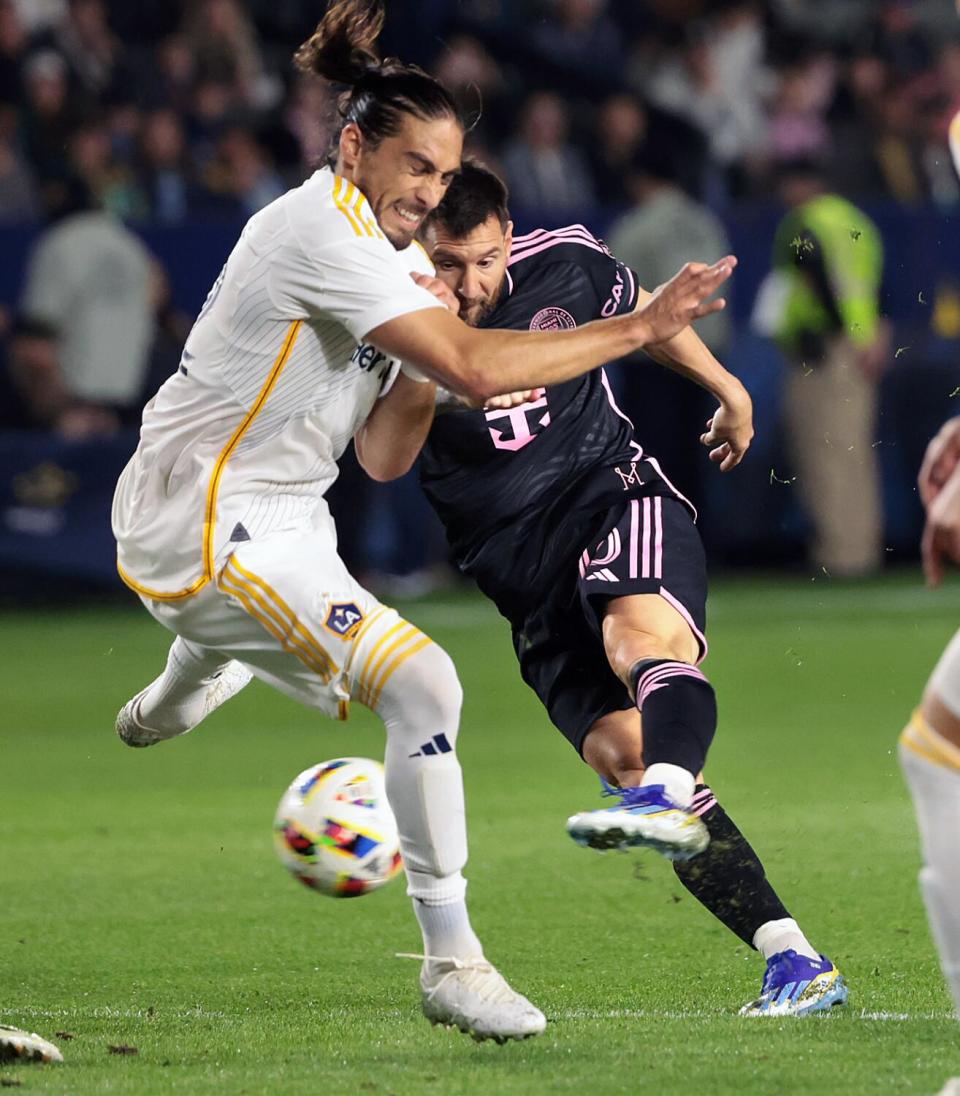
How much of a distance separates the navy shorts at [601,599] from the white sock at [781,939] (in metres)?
0.72

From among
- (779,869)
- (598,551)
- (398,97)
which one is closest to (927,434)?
(779,869)

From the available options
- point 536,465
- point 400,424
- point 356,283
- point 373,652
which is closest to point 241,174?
point 536,465

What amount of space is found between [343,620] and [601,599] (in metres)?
1.12

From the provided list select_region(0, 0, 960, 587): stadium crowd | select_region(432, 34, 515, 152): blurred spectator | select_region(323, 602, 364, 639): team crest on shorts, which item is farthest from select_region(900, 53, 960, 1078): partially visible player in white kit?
select_region(432, 34, 515, 152): blurred spectator

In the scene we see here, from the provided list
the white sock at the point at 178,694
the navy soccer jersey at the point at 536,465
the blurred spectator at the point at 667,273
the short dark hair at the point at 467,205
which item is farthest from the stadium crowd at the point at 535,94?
the white sock at the point at 178,694

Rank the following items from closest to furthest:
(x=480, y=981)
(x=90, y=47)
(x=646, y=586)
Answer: (x=480, y=981) < (x=646, y=586) < (x=90, y=47)

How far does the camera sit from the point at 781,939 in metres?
5.24

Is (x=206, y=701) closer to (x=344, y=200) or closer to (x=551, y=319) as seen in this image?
(x=551, y=319)

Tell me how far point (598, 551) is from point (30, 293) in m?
9.35

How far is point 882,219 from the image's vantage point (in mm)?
15305

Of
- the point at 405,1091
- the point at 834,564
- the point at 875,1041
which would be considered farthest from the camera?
the point at 834,564

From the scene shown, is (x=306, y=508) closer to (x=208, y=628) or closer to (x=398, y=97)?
(x=208, y=628)

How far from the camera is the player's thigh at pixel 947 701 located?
363 cm

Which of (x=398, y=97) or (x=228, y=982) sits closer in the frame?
(x=398, y=97)
